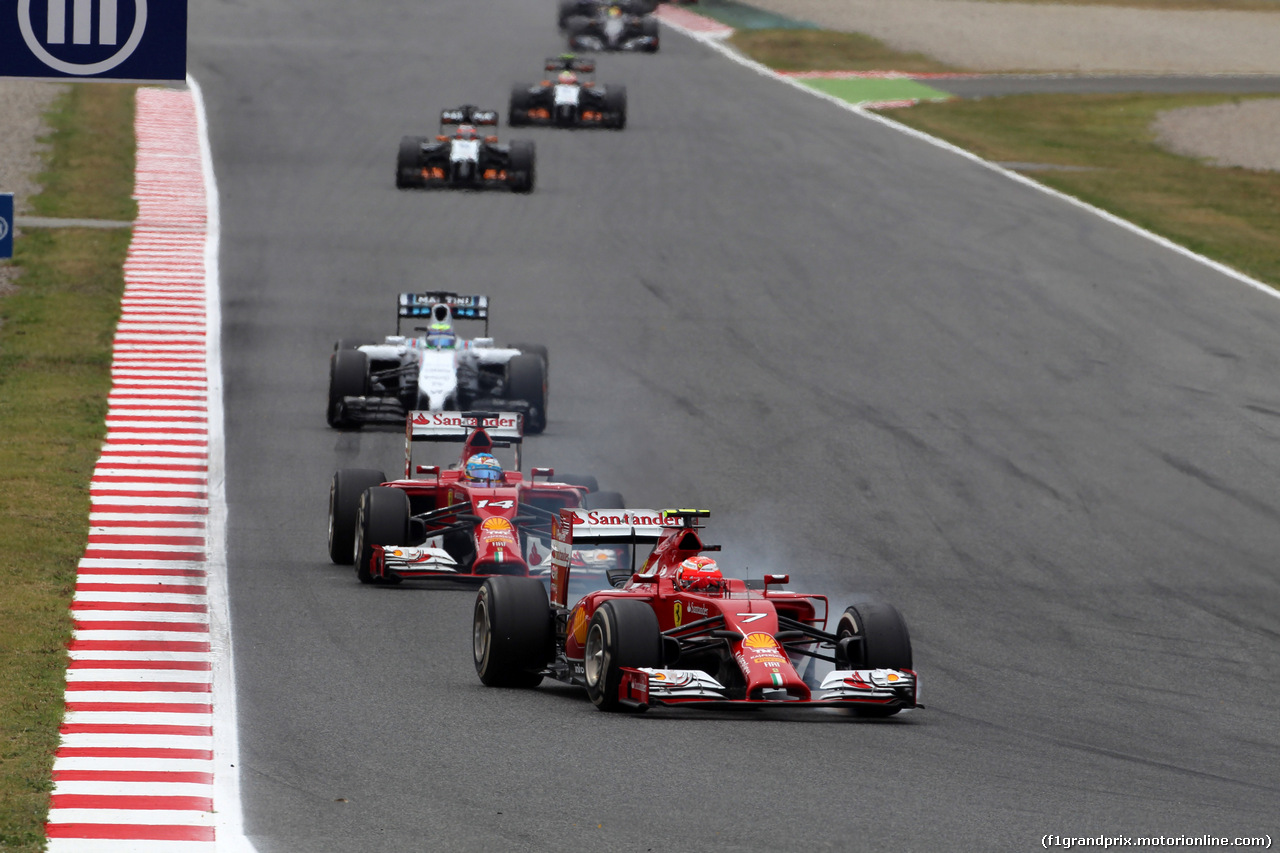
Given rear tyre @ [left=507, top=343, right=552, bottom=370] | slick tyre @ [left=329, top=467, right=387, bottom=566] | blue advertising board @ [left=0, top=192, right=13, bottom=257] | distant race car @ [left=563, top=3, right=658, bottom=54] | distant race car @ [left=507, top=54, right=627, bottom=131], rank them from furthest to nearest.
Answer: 1. distant race car @ [left=563, top=3, right=658, bottom=54]
2. distant race car @ [left=507, top=54, right=627, bottom=131]
3. rear tyre @ [left=507, top=343, right=552, bottom=370]
4. slick tyre @ [left=329, top=467, right=387, bottom=566]
5. blue advertising board @ [left=0, top=192, right=13, bottom=257]

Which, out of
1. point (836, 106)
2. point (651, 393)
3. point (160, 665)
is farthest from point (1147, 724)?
point (836, 106)

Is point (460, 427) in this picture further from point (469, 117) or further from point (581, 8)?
point (581, 8)

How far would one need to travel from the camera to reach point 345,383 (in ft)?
79.2

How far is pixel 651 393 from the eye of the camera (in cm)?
2650

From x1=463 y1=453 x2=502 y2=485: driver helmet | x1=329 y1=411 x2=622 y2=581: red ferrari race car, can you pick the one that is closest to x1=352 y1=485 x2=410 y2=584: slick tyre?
x1=329 y1=411 x2=622 y2=581: red ferrari race car

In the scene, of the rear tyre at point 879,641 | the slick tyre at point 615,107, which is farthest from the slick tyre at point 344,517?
the slick tyre at point 615,107

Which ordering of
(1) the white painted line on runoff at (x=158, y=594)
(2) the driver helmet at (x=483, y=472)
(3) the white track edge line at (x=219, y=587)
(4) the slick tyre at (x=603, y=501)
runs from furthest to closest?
1. (2) the driver helmet at (x=483, y=472)
2. (4) the slick tyre at (x=603, y=501)
3. (1) the white painted line on runoff at (x=158, y=594)
4. (3) the white track edge line at (x=219, y=587)

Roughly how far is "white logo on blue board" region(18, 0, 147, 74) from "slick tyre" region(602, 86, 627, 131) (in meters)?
34.4

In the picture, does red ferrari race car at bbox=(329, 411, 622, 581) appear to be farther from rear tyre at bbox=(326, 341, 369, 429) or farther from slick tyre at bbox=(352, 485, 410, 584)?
rear tyre at bbox=(326, 341, 369, 429)

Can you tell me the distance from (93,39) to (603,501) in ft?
31.7

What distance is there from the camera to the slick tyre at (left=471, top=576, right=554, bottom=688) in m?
14.2

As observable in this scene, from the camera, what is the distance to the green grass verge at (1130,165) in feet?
123

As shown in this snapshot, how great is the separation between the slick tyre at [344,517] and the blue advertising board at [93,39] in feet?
31.1

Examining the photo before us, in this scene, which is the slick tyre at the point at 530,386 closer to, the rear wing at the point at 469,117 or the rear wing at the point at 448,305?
the rear wing at the point at 448,305
